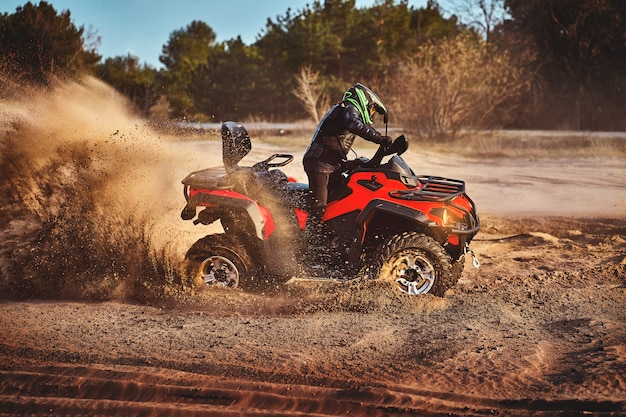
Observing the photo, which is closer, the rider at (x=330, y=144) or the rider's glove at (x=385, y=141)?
the rider's glove at (x=385, y=141)

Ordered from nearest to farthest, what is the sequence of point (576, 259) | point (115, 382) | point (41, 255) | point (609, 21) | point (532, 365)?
point (115, 382), point (532, 365), point (41, 255), point (576, 259), point (609, 21)

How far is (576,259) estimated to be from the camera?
29.9 feet

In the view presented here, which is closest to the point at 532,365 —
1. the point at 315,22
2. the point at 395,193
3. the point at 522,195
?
the point at 395,193

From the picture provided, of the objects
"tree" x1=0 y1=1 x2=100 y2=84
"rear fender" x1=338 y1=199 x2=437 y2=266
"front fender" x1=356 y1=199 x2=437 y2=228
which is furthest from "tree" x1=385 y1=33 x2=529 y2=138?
"front fender" x1=356 y1=199 x2=437 y2=228

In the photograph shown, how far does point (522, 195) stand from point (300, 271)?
9109 mm

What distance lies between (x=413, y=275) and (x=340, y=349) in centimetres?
150

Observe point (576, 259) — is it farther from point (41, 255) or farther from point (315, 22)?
point (315, 22)

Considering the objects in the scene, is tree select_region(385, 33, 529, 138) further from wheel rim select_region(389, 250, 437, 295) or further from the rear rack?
wheel rim select_region(389, 250, 437, 295)

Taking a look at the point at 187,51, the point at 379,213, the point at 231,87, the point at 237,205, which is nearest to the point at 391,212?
the point at 379,213

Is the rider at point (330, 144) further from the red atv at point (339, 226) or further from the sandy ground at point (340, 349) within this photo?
the sandy ground at point (340, 349)

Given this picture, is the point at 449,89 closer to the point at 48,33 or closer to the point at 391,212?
the point at 48,33

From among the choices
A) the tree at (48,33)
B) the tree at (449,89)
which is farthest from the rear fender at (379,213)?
the tree at (449,89)

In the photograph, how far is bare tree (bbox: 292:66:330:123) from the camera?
95.8 ft

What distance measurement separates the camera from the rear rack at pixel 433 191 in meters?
6.87
